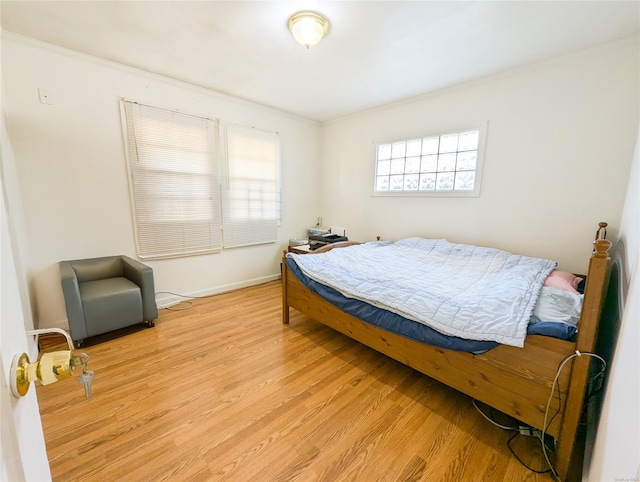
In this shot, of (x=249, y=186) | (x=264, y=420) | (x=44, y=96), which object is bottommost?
(x=264, y=420)

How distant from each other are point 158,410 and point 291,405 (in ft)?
2.68

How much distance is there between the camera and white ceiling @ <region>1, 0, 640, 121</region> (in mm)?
1792

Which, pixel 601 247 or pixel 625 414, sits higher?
pixel 601 247

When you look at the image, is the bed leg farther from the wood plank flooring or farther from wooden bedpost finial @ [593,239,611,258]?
wooden bedpost finial @ [593,239,611,258]

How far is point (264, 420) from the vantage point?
155 cm

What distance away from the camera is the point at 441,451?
1383 mm

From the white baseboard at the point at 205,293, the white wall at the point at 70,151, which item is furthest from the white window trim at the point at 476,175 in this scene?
the white wall at the point at 70,151

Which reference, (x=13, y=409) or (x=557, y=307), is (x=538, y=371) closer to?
(x=557, y=307)

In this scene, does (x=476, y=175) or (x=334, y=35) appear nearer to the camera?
(x=334, y=35)

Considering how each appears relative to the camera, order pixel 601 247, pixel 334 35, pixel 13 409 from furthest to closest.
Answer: pixel 334 35
pixel 601 247
pixel 13 409

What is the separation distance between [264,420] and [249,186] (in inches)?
114

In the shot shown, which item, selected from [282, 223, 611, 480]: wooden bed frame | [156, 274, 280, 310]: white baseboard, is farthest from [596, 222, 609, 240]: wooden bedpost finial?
[156, 274, 280, 310]: white baseboard

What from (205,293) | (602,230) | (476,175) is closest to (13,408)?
(205,293)

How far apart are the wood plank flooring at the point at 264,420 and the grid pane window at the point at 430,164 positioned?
2198 millimetres
